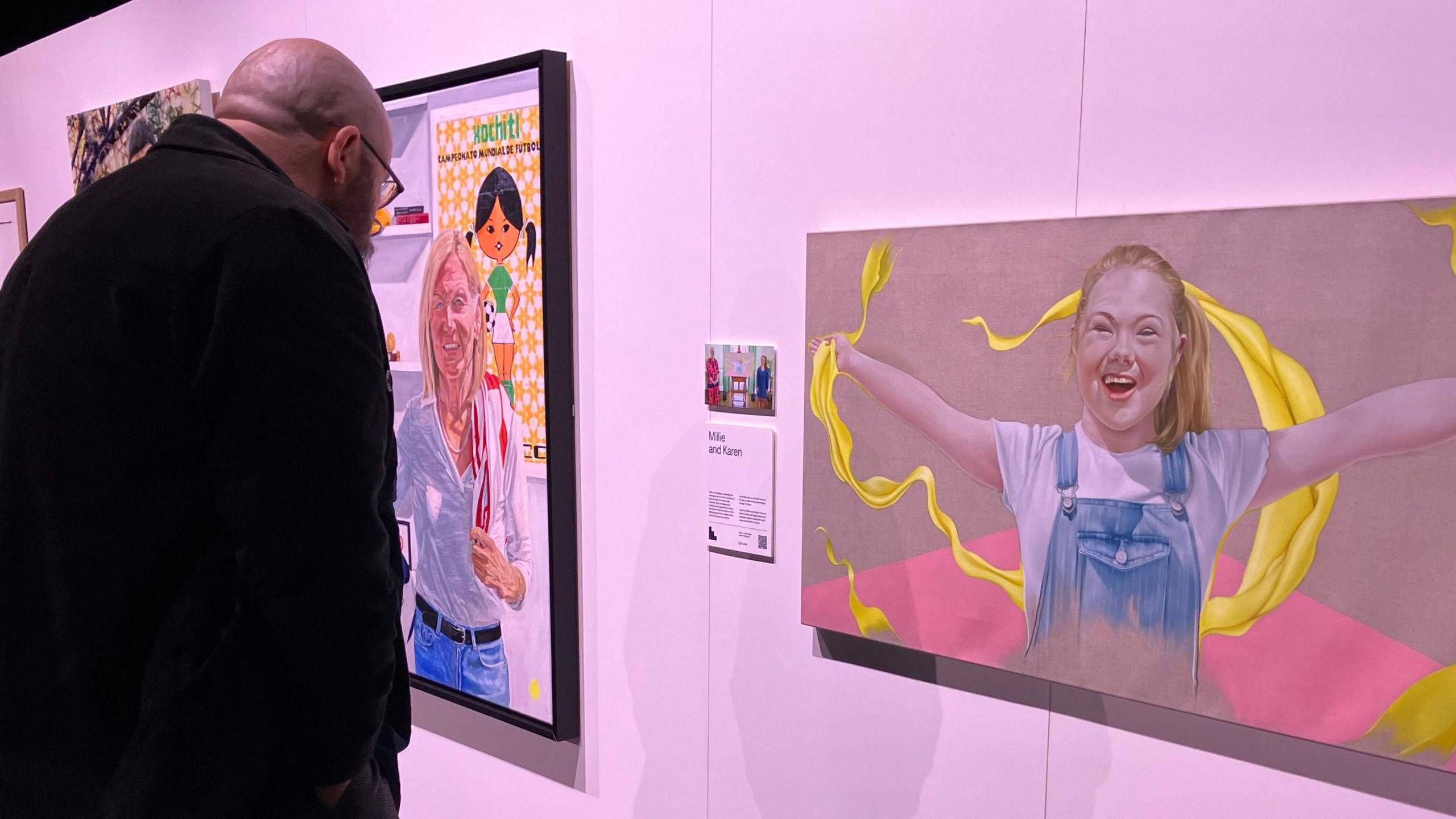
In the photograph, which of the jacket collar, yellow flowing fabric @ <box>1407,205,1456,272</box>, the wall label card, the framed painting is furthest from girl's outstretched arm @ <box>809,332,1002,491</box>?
the framed painting

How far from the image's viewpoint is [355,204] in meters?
1.48

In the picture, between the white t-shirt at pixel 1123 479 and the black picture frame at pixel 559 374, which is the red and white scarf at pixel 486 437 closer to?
the black picture frame at pixel 559 374

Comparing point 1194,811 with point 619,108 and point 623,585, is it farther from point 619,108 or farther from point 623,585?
point 619,108

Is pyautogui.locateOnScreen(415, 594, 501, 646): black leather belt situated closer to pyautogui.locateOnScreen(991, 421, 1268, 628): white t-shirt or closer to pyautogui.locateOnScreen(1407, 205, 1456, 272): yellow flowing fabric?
pyautogui.locateOnScreen(991, 421, 1268, 628): white t-shirt

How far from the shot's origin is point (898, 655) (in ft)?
5.61

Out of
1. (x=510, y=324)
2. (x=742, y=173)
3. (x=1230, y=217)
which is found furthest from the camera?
(x=510, y=324)

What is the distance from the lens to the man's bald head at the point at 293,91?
139 cm

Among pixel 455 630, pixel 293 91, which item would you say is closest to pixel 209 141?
pixel 293 91

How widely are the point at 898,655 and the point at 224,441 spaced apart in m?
1.12

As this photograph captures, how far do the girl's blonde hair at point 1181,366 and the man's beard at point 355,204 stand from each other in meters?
1.10

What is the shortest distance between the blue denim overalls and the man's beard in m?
1.11

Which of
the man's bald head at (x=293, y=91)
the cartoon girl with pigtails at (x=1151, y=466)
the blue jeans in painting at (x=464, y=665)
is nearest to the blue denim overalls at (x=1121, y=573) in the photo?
the cartoon girl with pigtails at (x=1151, y=466)

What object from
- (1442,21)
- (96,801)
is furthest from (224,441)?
(1442,21)

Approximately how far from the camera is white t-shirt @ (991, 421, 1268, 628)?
1324mm
